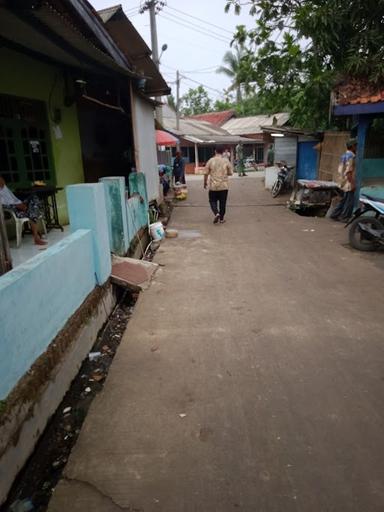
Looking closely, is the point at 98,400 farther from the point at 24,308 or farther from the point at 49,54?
the point at 49,54

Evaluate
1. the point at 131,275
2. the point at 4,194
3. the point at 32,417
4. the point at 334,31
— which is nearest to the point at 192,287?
the point at 131,275

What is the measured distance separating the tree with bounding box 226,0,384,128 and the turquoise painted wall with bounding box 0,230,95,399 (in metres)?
8.27

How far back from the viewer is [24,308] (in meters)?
2.53

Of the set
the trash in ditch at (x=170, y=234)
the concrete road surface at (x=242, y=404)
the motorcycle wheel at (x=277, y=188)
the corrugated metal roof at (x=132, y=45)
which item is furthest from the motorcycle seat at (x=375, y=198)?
the motorcycle wheel at (x=277, y=188)

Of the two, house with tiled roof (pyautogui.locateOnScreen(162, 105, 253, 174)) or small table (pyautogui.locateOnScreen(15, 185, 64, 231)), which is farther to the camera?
house with tiled roof (pyautogui.locateOnScreen(162, 105, 253, 174))

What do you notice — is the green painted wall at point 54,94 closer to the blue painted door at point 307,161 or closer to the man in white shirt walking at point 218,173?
the man in white shirt walking at point 218,173

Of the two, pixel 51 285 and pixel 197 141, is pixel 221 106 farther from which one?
pixel 51 285

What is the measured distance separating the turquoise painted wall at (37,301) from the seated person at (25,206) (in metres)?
1.65

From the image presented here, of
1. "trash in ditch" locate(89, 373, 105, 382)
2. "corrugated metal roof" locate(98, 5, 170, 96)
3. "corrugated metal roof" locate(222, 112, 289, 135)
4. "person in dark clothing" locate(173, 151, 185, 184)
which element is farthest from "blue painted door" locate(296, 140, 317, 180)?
"corrugated metal roof" locate(222, 112, 289, 135)

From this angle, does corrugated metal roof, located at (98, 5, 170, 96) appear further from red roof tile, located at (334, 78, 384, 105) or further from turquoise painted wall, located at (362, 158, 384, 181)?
turquoise painted wall, located at (362, 158, 384, 181)

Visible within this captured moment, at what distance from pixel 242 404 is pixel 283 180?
12.7 meters

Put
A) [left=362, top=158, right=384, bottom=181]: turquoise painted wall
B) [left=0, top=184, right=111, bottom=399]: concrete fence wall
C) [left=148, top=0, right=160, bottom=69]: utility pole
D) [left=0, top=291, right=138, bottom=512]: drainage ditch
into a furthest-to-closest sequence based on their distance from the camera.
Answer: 1. [left=148, top=0, right=160, bottom=69]: utility pole
2. [left=362, top=158, right=384, bottom=181]: turquoise painted wall
3. [left=0, top=184, right=111, bottom=399]: concrete fence wall
4. [left=0, top=291, right=138, bottom=512]: drainage ditch

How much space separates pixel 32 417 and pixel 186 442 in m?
1.04

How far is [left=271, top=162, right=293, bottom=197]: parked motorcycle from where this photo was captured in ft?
47.6
